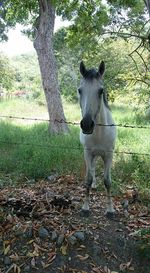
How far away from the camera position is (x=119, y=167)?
6.18m

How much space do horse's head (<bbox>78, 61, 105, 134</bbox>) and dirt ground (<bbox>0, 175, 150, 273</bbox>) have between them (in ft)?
4.25

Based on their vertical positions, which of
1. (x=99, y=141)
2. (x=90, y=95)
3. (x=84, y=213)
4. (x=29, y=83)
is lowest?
(x=84, y=213)

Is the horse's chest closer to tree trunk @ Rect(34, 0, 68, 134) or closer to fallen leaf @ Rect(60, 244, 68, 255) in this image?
fallen leaf @ Rect(60, 244, 68, 255)

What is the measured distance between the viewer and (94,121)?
3527 millimetres

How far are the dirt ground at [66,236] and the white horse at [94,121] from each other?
0.93 ft

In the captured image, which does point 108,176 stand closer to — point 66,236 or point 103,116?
point 103,116

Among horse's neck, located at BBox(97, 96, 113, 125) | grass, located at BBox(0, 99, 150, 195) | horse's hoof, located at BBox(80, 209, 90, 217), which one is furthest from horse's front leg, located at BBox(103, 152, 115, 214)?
grass, located at BBox(0, 99, 150, 195)

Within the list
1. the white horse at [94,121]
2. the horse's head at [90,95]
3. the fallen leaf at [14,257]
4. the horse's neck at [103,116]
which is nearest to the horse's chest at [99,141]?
the white horse at [94,121]

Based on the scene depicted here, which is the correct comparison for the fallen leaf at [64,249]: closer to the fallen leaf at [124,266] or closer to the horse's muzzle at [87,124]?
the fallen leaf at [124,266]

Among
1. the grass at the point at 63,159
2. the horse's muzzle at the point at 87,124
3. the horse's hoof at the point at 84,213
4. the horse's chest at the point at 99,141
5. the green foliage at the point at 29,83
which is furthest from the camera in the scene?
the green foliage at the point at 29,83

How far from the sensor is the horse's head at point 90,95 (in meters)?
3.38

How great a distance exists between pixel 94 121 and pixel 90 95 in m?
0.28

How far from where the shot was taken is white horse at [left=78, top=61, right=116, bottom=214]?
345cm

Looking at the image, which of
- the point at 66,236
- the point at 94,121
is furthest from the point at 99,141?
the point at 66,236
